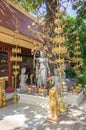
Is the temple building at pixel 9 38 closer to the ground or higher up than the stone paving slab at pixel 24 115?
higher up

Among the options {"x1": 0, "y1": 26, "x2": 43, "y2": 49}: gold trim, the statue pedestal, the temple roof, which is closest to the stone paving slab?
the statue pedestal

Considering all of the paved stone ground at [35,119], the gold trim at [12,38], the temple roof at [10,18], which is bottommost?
the paved stone ground at [35,119]

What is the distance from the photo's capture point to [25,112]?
722 centimetres

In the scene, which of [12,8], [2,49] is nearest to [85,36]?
[12,8]

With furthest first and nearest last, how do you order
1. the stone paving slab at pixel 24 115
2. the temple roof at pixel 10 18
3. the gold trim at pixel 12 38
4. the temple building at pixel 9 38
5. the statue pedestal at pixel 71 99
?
the temple roof at pixel 10 18
the temple building at pixel 9 38
the gold trim at pixel 12 38
the statue pedestal at pixel 71 99
the stone paving slab at pixel 24 115

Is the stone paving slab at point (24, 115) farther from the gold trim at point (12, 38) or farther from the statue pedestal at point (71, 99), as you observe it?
the gold trim at point (12, 38)

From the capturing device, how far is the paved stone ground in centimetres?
577

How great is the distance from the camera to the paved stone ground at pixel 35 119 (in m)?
5.77

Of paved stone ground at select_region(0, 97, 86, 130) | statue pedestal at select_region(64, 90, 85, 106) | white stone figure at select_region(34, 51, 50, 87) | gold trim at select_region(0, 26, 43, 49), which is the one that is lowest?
paved stone ground at select_region(0, 97, 86, 130)

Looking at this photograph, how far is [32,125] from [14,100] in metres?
3.11

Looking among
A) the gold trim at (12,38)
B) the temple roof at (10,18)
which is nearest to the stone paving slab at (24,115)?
the gold trim at (12,38)

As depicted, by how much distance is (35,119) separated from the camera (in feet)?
21.0

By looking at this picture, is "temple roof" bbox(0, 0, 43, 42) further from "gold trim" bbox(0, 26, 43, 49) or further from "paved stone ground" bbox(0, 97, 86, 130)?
"paved stone ground" bbox(0, 97, 86, 130)

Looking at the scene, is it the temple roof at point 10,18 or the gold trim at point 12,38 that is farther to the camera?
the temple roof at point 10,18
